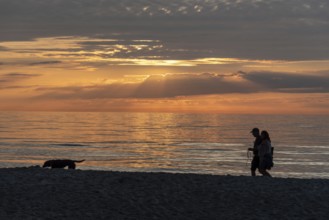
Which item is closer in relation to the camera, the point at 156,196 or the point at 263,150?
the point at 156,196

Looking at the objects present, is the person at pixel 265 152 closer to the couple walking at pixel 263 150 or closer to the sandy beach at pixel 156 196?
the couple walking at pixel 263 150

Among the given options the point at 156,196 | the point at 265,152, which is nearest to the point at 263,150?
the point at 265,152

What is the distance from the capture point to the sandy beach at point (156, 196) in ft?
41.9

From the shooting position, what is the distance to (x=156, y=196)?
14.0m

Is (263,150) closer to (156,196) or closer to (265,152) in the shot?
(265,152)

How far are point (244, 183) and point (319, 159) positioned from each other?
3857 centimetres

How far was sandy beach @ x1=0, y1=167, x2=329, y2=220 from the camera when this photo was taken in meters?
12.8

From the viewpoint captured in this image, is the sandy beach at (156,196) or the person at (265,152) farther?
the person at (265,152)

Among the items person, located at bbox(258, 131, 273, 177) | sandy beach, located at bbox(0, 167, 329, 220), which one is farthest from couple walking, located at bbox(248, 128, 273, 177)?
sandy beach, located at bbox(0, 167, 329, 220)

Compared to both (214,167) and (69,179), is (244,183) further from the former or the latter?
(214,167)

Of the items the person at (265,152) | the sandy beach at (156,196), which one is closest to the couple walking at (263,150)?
the person at (265,152)

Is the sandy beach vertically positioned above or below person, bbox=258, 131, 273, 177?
below

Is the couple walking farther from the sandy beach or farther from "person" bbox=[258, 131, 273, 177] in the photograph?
the sandy beach

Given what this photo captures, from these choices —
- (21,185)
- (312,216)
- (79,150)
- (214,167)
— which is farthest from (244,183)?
(79,150)
